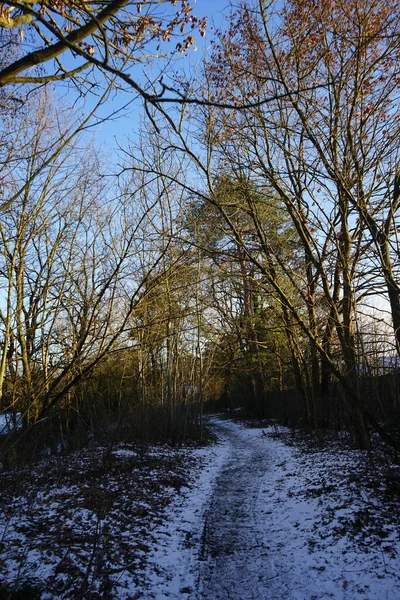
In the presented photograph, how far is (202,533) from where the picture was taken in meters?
5.50

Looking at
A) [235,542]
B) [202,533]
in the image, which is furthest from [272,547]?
[202,533]

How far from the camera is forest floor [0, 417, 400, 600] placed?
3.88 m

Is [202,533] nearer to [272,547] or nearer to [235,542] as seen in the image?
[235,542]

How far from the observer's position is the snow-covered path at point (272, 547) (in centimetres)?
388

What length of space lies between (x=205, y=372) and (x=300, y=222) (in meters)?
9.99

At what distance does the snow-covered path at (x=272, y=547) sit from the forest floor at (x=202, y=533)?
0.02 meters

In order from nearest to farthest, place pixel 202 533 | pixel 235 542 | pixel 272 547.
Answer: pixel 272 547, pixel 235 542, pixel 202 533

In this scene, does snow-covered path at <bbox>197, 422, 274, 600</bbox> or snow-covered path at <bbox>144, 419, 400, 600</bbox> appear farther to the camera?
snow-covered path at <bbox>197, 422, 274, 600</bbox>

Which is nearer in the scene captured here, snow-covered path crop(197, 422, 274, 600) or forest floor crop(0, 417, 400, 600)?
forest floor crop(0, 417, 400, 600)

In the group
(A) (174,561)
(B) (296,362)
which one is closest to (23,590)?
(A) (174,561)

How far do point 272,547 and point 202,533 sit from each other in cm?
101

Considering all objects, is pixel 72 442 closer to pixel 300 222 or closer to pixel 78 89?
pixel 300 222

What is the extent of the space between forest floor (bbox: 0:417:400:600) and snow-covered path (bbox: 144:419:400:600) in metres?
0.02

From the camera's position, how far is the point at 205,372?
56.2 ft
